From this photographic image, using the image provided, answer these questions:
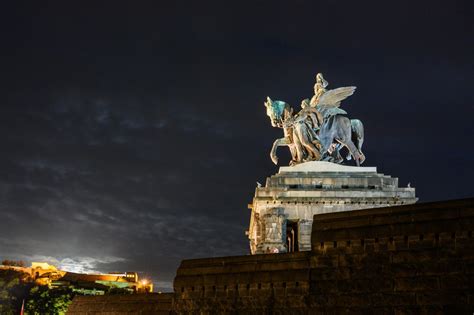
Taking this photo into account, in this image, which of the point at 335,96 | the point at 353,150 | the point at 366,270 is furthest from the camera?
the point at 335,96

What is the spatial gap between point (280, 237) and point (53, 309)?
32.0 metres

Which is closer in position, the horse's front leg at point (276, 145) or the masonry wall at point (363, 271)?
the masonry wall at point (363, 271)

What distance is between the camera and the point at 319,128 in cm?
4219

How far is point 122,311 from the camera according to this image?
22.5 meters

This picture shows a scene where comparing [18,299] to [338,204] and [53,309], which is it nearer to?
[53,309]

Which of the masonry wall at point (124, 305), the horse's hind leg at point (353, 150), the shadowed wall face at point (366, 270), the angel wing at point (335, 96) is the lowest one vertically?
the masonry wall at point (124, 305)

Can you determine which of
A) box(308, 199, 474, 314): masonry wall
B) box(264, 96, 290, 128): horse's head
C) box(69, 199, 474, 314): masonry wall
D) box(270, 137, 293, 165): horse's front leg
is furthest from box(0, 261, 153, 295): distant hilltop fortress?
box(308, 199, 474, 314): masonry wall

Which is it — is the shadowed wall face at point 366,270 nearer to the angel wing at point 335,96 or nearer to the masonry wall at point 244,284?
the masonry wall at point 244,284

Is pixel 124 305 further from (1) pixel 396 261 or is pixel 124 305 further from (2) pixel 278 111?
(2) pixel 278 111

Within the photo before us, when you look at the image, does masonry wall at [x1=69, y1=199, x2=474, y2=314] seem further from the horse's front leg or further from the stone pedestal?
the horse's front leg

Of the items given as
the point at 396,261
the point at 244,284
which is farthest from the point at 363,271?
the point at 244,284

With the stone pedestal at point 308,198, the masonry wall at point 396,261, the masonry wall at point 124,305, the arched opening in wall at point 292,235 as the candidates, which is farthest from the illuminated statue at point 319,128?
the masonry wall at point 396,261

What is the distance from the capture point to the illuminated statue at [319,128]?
137ft

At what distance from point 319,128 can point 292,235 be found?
8277 mm
